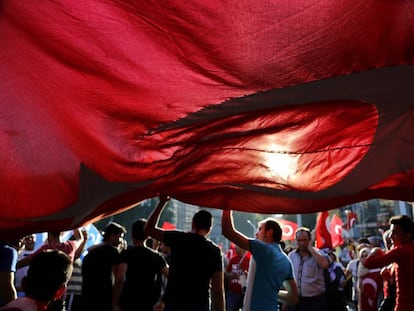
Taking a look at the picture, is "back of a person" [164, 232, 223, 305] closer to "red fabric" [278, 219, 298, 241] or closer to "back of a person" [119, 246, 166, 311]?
"back of a person" [119, 246, 166, 311]

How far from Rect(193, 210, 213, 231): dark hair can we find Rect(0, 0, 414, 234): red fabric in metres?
1.70

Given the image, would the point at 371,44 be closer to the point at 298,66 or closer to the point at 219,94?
the point at 298,66

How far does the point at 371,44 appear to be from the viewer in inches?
80.7

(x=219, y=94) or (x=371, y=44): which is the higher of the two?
(x=371, y=44)

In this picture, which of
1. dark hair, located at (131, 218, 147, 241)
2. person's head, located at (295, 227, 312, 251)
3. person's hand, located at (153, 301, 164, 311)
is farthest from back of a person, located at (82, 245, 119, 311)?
person's head, located at (295, 227, 312, 251)

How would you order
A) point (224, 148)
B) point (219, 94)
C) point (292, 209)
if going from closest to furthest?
point (219, 94), point (224, 148), point (292, 209)

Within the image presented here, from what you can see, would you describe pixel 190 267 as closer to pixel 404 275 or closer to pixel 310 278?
pixel 404 275

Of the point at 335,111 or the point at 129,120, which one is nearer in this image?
the point at 129,120

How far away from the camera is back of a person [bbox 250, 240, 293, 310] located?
13.2ft

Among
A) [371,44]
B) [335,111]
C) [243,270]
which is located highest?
[371,44]

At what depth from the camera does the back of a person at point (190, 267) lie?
13.5 ft

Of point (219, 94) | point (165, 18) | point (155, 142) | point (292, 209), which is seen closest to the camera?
point (165, 18)

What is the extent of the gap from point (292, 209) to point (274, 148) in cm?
45

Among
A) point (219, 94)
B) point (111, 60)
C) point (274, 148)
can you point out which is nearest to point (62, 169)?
point (111, 60)
